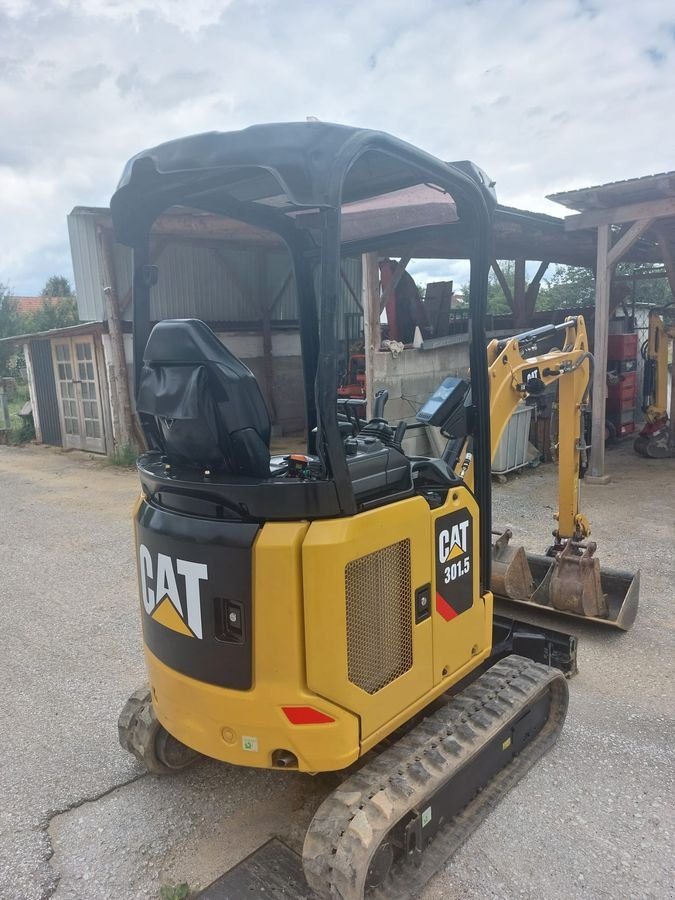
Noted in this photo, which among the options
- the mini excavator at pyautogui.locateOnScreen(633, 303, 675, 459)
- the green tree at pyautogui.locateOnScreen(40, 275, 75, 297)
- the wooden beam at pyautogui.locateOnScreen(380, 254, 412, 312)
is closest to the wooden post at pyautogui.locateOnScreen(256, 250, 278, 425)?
the wooden beam at pyautogui.locateOnScreen(380, 254, 412, 312)

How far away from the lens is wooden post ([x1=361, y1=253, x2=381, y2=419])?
29.9 feet

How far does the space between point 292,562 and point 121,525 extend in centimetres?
612

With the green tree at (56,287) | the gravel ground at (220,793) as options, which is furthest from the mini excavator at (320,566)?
the green tree at (56,287)

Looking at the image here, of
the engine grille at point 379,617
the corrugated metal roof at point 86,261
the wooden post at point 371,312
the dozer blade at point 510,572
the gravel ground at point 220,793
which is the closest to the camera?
the engine grille at point 379,617

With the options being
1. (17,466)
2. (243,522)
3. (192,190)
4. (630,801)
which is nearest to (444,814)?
(630,801)

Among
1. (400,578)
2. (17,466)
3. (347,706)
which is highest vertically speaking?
(400,578)

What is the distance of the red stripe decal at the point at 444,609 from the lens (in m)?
2.61

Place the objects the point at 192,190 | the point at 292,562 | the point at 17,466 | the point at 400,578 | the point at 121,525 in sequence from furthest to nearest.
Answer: the point at 17,466 < the point at 121,525 < the point at 192,190 < the point at 400,578 < the point at 292,562

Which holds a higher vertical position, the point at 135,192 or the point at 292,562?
the point at 135,192

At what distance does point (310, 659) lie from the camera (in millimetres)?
2154

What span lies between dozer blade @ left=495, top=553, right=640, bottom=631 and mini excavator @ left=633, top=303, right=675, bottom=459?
21.9 ft

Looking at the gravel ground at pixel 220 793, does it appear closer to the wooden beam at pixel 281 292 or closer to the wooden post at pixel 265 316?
the wooden post at pixel 265 316

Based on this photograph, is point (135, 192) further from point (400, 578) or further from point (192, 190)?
point (400, 578)

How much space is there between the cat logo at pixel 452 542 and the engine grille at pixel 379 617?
25cm
